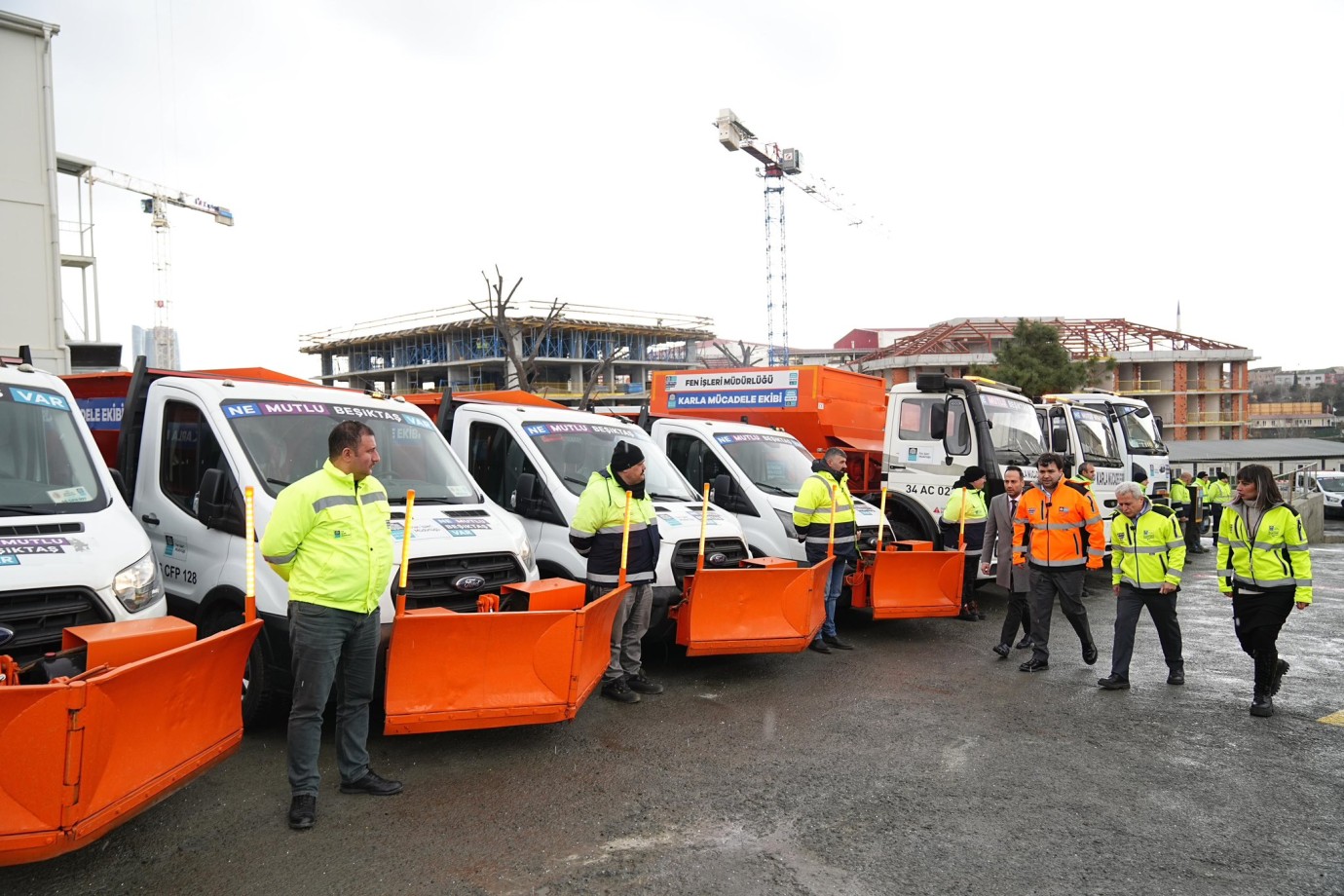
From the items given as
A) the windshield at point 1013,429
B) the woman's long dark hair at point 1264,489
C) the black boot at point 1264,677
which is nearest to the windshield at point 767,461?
the windshield at point 1013,429

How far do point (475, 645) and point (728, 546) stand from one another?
9.99 ft

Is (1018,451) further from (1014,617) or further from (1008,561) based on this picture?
(1014,617)

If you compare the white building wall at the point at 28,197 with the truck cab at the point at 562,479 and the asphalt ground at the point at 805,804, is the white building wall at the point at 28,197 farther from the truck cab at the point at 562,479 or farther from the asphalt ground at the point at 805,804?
the asphalt ground at the point at 805,804

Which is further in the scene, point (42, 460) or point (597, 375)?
point (597, 375)

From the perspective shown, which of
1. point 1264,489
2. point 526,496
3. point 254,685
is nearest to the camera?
point 254,685

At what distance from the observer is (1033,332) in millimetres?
32812

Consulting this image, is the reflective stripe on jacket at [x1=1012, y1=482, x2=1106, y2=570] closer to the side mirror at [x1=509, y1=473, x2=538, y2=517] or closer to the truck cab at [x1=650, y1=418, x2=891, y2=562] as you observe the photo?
the truck cab at [x1=650, y1=418, x2=891, y2=562]

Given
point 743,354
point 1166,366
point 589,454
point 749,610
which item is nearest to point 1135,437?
point 749,610

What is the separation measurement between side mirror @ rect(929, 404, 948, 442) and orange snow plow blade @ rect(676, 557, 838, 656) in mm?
4357

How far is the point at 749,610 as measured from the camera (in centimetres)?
689

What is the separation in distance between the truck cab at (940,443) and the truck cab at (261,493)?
614 centimetres

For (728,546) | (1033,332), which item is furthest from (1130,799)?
(1033,332)

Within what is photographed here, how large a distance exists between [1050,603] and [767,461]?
3232 mm

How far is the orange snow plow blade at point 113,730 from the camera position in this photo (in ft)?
10.4
